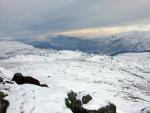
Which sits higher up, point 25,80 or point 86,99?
point 25,80

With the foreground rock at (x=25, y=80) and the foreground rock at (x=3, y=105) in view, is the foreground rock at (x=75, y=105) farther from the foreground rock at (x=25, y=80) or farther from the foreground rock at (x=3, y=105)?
the foreground rock at (x=25, y=80)

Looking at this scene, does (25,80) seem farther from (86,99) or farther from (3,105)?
(3,105)

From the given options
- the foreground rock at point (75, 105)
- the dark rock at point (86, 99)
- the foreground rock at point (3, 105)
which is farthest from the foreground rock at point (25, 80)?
the foreground rock at point (3, 105)

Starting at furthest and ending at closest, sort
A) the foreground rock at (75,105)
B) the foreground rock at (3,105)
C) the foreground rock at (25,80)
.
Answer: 1. the foreground rock at (25,80)
2. the foreground rock at (75,105)
3. the foreground rock at (3,105)

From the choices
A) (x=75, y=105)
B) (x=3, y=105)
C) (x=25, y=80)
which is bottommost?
(x=75, y=105)

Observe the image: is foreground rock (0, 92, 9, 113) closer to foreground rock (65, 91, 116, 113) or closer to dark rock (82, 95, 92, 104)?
foreground rock (65, 91, 116, 113)

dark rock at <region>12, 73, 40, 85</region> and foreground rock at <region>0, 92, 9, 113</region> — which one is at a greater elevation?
dark rock at <region>12, 73, 40, 85</region>

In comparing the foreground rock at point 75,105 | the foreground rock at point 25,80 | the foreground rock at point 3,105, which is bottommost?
the foreground rock at point 75,105

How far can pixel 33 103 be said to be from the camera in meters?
34.2

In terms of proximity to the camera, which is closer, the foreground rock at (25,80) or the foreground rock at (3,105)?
the foreground rock at (3,105)

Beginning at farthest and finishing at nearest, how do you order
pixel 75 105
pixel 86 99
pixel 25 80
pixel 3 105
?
pixel 25 80, pixel 86 99, pixel 75 105, pixel 3 105

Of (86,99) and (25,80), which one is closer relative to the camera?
(86,99)

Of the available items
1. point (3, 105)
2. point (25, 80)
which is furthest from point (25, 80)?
point (3, 105)

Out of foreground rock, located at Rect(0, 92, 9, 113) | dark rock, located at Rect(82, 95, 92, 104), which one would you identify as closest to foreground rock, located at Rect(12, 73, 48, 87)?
dark rock, located at Rect(82, 95, 92, 104)
